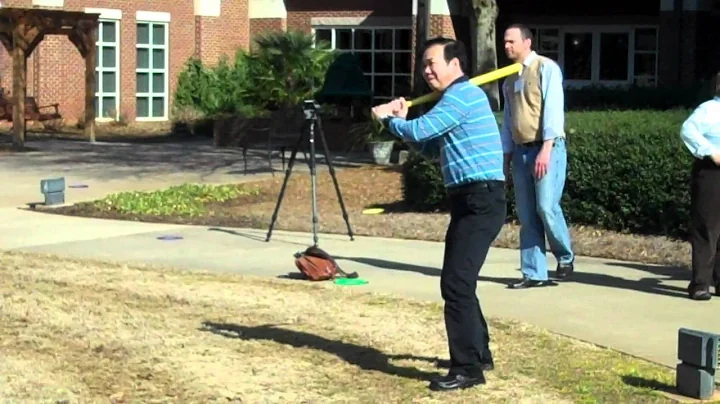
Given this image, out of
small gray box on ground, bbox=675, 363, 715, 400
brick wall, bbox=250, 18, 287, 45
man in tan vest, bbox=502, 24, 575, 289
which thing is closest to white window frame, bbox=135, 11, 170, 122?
brick wall, bbox=250, 18, 287, 45

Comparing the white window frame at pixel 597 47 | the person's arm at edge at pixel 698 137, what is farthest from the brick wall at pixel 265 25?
the person's arm at edge at pixel 698 137

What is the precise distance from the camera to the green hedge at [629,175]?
11.9 m

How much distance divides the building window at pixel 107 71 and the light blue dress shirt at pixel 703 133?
2548 centimetres

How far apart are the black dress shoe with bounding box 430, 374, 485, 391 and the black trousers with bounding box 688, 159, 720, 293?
2.95 meters

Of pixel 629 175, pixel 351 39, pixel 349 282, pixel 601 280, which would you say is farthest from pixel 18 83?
pixel 601 280

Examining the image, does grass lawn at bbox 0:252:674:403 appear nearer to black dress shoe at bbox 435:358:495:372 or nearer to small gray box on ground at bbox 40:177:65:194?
black dress shoe at bbox 435:358:495:372

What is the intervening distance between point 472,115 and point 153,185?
12.3 metres

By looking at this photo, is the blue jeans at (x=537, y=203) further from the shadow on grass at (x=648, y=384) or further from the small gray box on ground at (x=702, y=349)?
the small gray box on ground at (x=702, y=349)

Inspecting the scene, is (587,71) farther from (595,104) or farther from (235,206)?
(235,206)

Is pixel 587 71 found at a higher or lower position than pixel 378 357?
higher

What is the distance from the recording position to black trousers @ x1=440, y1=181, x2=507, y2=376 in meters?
6.36

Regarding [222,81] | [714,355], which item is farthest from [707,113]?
[222,81]

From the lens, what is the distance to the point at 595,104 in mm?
21859

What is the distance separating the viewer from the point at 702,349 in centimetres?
623
